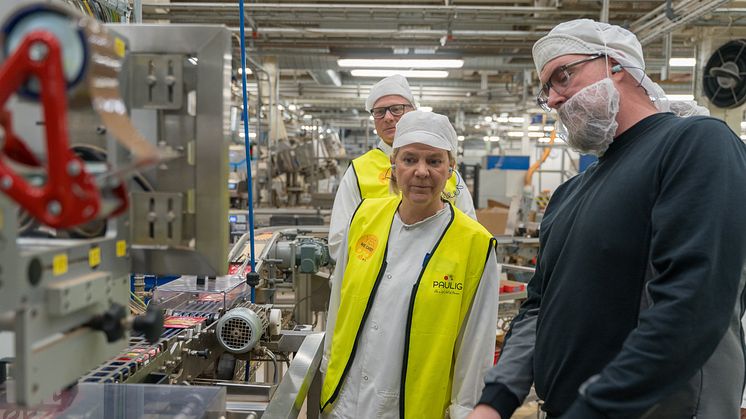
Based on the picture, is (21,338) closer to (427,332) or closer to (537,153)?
(427,332)

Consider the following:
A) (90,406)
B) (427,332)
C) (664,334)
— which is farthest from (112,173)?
(427,332)

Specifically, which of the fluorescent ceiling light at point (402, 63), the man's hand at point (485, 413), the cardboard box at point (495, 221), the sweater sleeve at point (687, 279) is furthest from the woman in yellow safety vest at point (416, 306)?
the cardboard box at point (495, 221)

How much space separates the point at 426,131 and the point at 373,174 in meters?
0.89

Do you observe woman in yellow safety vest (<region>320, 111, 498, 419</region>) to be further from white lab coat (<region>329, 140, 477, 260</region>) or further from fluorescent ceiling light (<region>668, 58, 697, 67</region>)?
fluorescent ceiling light (<region>668, 58, 697, 67</region>)

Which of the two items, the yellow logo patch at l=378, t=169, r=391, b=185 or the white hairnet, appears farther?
the yellow logo patch at l=378, t=169, r=391, b=185

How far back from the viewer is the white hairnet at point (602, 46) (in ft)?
4.00

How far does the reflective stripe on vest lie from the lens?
2453mm

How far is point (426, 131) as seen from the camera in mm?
1624

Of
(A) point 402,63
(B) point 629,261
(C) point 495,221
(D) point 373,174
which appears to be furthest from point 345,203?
(C) point 495,221

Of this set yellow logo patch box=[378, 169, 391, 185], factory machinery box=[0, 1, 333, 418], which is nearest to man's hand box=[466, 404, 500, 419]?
factory machinery box=[0, 1, 333, 418]

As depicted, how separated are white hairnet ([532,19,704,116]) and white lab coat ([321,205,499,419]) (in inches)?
22.8

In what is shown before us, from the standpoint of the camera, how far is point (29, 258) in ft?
2.13

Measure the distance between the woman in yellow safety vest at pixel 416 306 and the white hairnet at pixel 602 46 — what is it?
0.46 metres

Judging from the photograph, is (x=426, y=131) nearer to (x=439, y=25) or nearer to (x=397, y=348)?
(x=397, y=348)
